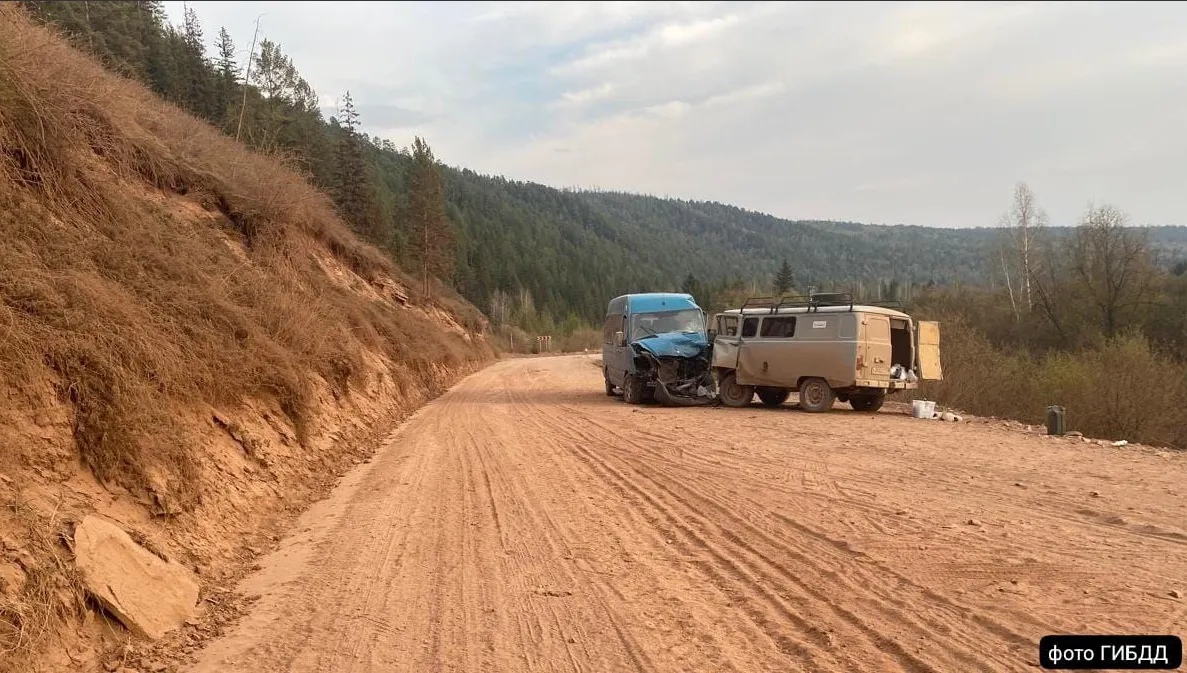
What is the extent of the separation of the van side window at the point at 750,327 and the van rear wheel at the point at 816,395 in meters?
1.85

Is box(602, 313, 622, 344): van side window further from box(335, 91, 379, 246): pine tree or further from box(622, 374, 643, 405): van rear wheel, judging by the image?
box(335, 91, 379, 246): pine tree

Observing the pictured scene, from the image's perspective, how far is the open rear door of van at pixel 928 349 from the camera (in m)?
15.9

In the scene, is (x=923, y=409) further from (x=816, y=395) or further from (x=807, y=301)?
(x=807, y=301)

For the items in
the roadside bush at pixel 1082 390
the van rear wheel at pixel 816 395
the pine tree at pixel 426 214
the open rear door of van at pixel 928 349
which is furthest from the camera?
the pine tree at pixel 426 214

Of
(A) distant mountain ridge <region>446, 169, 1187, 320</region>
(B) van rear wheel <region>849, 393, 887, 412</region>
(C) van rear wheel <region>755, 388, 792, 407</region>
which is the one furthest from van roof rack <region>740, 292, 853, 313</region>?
(A) distant mountain ridge <region>446, 169, 1187, 320</region>

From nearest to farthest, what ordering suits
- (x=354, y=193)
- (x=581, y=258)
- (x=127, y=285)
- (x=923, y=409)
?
(x=127, y=285)
(x=923, y=409)
(x=354, y=193)
(x=581, y=258)

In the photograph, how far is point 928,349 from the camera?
16094mm

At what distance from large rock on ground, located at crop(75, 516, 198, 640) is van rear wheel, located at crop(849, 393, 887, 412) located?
15.1 m

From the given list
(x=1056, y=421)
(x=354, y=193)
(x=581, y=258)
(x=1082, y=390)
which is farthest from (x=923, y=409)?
(x=581, y=258)

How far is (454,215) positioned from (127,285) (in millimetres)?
113352

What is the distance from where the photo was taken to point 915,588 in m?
4.89

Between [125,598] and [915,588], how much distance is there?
17.6 ft

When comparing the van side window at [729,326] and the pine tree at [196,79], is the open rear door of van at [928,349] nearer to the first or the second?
the van side window at [729,326]

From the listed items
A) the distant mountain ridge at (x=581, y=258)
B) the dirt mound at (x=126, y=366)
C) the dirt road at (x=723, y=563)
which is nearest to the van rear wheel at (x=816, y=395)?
the dirt road at (x=723, y=563)
